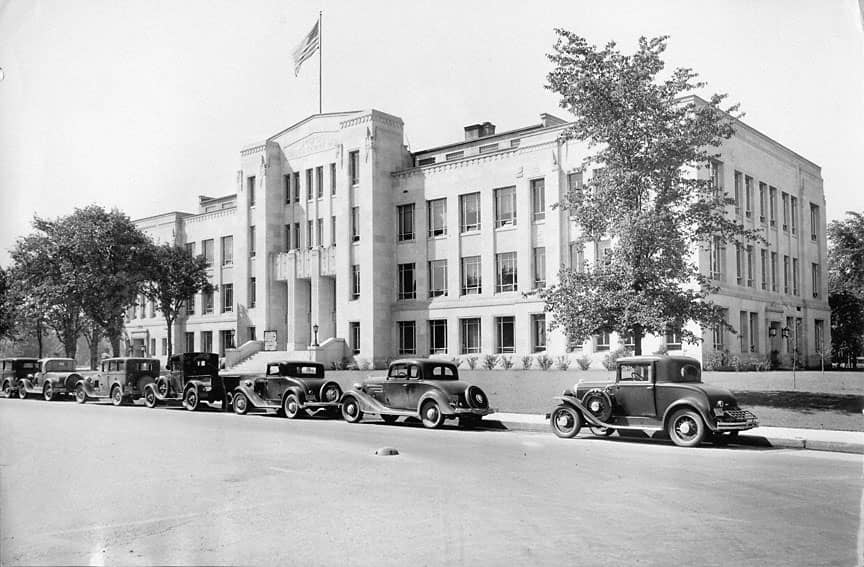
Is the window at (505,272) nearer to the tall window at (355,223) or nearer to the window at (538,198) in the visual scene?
the window at (538,198)

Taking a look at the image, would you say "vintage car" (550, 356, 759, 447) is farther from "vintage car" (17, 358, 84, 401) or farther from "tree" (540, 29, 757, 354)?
"vintage car" (17, 358, 84, 401)

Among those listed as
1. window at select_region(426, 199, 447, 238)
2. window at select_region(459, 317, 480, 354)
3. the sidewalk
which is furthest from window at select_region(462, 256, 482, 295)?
the sidewalk

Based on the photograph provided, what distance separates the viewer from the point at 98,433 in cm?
1653

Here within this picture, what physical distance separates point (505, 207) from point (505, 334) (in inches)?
264

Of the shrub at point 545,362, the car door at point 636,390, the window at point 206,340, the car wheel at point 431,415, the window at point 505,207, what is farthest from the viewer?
the window at point 206,340

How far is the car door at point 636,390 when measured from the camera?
51.3 feet

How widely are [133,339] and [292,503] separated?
2077 inches

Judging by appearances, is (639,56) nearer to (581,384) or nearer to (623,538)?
(581,384)

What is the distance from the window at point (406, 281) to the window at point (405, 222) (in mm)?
1644

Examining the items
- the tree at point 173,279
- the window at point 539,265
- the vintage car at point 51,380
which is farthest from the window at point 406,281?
the vintage car at point 51,380

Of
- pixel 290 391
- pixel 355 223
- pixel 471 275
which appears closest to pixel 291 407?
pixel 290 391

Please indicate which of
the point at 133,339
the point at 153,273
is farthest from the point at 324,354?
the point at 133,339

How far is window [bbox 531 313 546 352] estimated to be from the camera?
38469 millimetres

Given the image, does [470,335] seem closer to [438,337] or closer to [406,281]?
[438,337]
